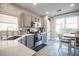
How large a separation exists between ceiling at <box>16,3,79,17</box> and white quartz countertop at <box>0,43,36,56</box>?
680 millimetres

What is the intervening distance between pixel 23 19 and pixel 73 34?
38.4 inches

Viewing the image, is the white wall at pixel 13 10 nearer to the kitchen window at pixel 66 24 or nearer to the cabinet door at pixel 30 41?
the cabinet door at pixel 30 41

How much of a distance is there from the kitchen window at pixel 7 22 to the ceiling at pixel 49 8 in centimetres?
29

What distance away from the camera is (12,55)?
51.1 inches

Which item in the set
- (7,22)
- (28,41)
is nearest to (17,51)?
(28,41)

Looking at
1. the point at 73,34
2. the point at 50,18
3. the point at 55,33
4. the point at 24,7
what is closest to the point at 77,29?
the point at 73,34

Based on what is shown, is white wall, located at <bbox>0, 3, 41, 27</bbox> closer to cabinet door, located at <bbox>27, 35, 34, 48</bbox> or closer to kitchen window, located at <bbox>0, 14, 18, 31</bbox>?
kitchen window, located at <bbox>0, 14, 18, 31</bbox>

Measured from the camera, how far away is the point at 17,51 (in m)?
1.38

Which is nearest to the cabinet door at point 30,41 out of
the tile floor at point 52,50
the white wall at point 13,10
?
the tile floor at point 52,50

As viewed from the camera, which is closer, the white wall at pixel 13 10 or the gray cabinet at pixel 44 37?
the white wall at pixel 13 10

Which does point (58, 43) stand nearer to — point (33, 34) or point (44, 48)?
point (44, 48)

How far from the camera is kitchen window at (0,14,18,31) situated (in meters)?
1.36

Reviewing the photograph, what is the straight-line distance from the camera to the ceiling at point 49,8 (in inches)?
52.8

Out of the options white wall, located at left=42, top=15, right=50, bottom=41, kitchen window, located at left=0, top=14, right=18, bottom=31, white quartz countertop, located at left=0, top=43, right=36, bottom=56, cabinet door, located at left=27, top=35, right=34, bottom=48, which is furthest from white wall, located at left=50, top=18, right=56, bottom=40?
kitchen window, located at left=0, top=14, right=18, bottom=31
